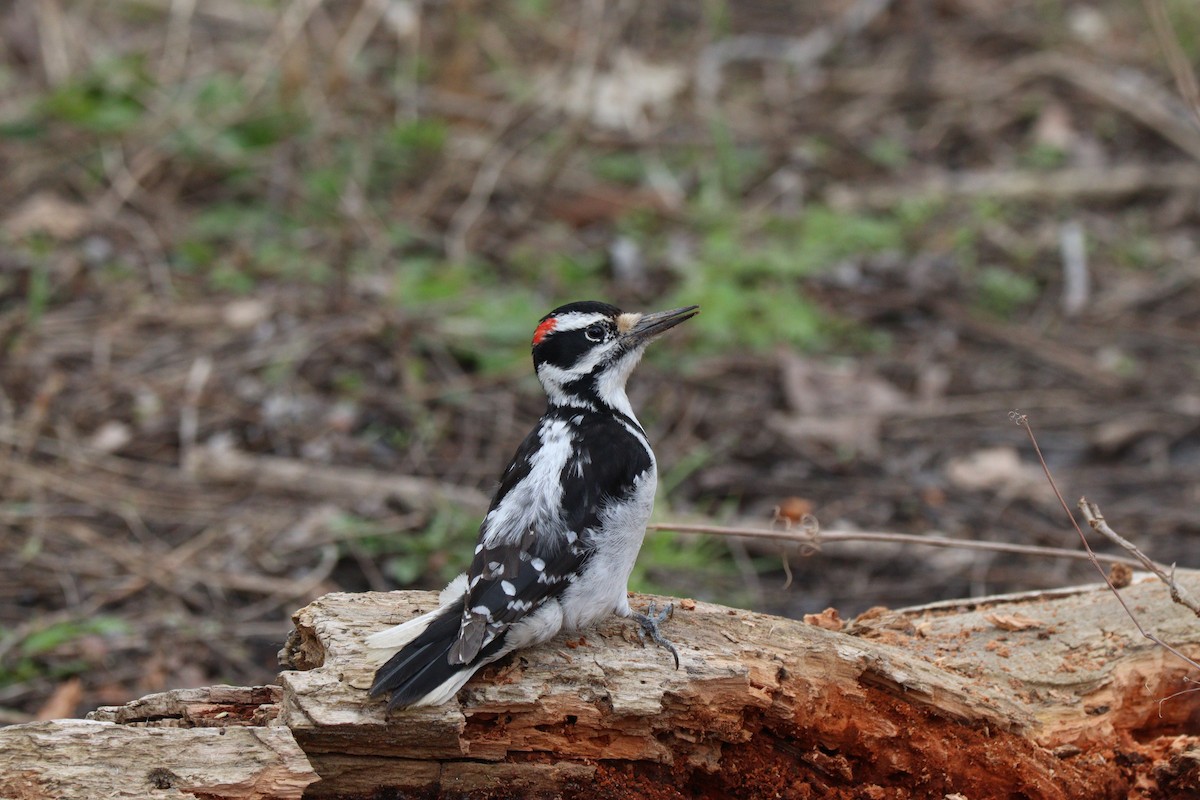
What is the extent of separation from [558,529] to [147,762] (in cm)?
118

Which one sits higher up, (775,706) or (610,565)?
(610,565)

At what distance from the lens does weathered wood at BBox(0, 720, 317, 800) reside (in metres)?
2.76

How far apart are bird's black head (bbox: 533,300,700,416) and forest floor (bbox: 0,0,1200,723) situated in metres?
1.49

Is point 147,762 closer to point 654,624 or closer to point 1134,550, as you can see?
point 654,624

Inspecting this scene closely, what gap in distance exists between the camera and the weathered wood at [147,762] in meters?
2.76

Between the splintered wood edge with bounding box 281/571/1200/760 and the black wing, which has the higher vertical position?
the black wing

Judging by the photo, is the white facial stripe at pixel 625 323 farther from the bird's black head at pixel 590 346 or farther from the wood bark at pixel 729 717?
the wood bark at pixel 729 717

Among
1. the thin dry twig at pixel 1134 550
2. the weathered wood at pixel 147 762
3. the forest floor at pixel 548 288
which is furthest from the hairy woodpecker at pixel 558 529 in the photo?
the forest floor at pixel 548 288

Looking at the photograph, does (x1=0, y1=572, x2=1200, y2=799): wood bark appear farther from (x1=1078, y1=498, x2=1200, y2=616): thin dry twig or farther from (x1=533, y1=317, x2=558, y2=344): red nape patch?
(x1=533, y1=317, x2=558, y2=344): red nape patch

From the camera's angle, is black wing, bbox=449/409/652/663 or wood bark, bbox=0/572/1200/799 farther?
black wing, bbox=449/409/652/663

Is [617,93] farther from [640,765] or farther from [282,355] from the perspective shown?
[640,765]

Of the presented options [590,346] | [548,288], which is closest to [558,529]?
[590,346]

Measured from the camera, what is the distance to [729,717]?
322 cm

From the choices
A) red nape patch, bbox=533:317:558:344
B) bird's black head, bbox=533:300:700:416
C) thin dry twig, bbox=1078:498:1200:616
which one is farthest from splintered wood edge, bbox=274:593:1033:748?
red nape patch, bbox=533:317:558:344
